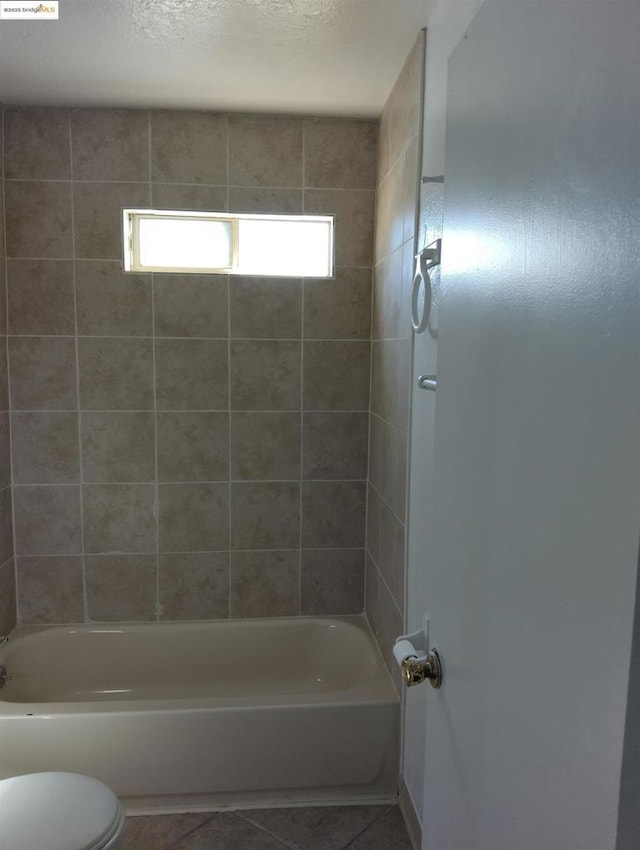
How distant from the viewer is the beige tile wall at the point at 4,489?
8.13 feet

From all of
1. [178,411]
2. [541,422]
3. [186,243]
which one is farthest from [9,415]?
[541,422]

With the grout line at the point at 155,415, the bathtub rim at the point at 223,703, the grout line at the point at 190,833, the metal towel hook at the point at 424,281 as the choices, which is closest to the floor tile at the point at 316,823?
the grout line at the point at 190,833

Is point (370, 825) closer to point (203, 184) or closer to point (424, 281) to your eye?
point (424, 281)

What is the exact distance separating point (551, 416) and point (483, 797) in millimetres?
515

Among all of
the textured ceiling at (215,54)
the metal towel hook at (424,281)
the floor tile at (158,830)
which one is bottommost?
the floor tile at (158,830)

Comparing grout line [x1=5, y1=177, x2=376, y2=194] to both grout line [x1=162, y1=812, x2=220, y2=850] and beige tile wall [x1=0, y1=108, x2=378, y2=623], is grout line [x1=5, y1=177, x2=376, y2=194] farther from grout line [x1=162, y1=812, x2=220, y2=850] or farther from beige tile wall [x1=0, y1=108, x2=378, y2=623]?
grout line [x1=162, y1=812, x2=220, y2=850]

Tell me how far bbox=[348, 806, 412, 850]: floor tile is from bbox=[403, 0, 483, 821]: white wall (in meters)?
0.14

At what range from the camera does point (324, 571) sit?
2.76m

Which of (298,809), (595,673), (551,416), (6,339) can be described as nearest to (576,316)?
(551,416)

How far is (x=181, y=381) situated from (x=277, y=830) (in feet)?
5.67

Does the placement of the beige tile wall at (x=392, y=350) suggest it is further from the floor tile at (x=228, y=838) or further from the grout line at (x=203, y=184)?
the floor tile at (x=228, y=838)

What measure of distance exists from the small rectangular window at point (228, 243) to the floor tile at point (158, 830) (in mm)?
2091

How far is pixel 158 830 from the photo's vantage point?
6.48 feet

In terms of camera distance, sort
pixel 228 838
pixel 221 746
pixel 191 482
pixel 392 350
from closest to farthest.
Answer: pixel 228 838
pixel 221 746
pixel 392 350
pixel 191 482
